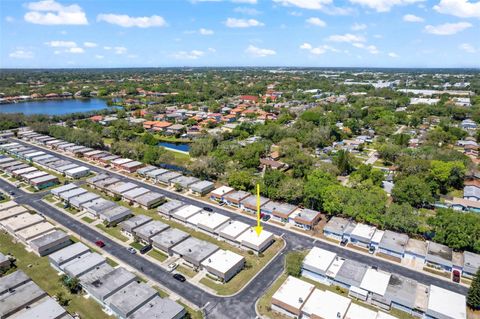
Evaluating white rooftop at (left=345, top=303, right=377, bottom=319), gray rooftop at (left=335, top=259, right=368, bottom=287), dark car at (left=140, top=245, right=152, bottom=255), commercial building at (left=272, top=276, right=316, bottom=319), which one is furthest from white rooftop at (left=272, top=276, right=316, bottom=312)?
dark car at (left=140, top=245, right=152, bottom=255)

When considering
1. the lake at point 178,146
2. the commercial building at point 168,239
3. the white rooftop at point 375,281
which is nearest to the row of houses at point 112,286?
the commercial building at point 168,239

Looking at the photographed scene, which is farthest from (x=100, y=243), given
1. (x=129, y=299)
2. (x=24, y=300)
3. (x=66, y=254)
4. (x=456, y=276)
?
(x=456, y=276)

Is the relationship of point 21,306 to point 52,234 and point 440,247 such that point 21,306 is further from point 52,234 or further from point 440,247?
point 440,247

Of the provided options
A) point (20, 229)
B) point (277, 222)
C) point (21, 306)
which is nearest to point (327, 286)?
point (277, 222)

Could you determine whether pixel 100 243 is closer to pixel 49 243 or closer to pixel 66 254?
pixel 66 254

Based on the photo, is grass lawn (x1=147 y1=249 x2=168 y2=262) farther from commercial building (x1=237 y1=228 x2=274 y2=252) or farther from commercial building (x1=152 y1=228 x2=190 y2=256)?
commercial building (x1=237 y1=228 x2=274 y2=252)
